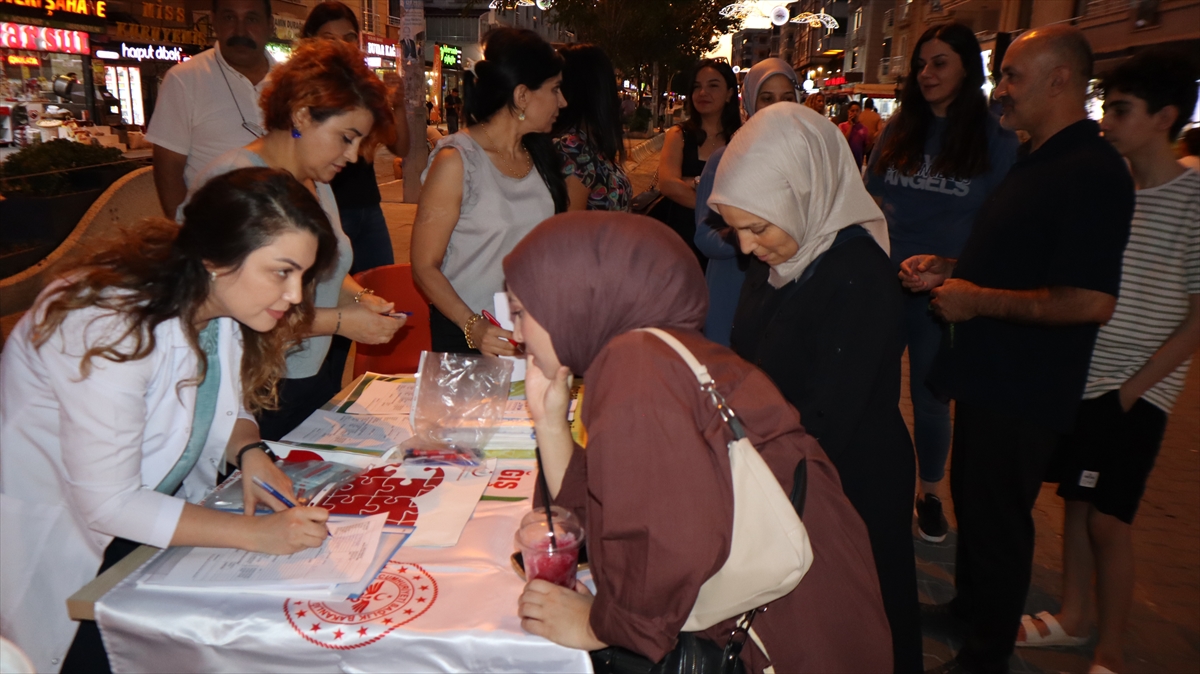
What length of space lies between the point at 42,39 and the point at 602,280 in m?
16.7

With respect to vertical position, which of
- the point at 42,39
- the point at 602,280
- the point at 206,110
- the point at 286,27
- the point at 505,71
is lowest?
the point at 602,280

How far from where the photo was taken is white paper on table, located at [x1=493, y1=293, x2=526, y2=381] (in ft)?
7.55

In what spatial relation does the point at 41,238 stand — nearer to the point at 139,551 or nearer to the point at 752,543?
the point at 139,551

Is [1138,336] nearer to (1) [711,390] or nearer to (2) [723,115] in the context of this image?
(1) [711,390]

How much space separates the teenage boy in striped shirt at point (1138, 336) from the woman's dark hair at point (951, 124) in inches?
27.0

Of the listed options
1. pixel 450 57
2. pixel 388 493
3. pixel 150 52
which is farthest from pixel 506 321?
pixel 450 57

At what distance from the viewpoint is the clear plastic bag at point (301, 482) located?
178 cm

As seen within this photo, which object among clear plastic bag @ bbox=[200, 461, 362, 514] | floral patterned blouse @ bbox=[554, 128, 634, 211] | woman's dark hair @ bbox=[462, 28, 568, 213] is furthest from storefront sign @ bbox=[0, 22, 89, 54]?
clear plastic bag @ bbox=[200, 461, 362, 514]

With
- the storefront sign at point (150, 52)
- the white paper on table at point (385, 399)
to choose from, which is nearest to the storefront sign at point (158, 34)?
the storefront sign at point (150, 52)

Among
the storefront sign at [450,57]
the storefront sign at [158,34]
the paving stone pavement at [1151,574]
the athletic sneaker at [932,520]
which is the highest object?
the storefront sign at [450,57]

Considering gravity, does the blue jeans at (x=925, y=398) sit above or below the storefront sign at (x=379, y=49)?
below

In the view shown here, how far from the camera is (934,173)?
3.36 metres

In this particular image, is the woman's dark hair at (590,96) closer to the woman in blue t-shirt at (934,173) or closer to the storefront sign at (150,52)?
the woman in blue t-shirt at (934,173)

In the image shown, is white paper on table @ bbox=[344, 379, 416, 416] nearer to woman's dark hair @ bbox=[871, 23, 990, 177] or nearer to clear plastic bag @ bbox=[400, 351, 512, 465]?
clear plastic bag @ bbox=[400, 351, 512, 465]
